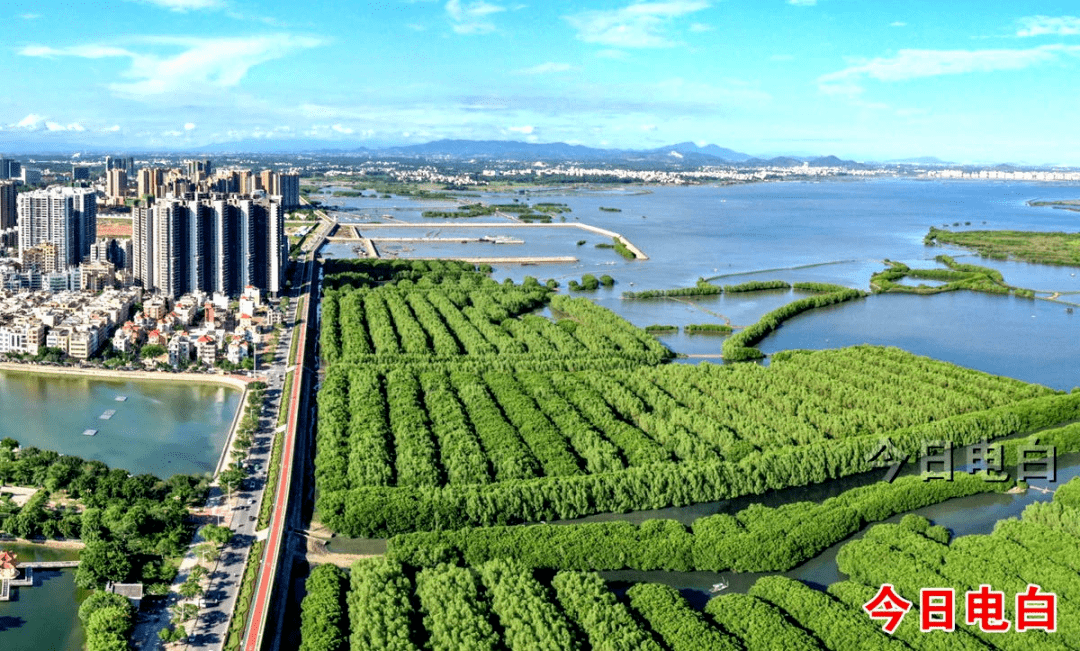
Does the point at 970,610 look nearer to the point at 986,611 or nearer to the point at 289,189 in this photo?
the point at 986,611

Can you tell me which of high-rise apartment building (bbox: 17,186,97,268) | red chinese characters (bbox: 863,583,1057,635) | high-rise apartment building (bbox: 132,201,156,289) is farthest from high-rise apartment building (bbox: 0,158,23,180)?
red chinese characters (bbox: 863,583,1057,635)

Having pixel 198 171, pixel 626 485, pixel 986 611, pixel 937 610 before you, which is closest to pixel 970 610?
pixel 986 611

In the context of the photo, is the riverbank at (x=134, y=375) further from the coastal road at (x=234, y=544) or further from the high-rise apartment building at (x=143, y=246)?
the high-rise apartment building at (x=143, y=246)

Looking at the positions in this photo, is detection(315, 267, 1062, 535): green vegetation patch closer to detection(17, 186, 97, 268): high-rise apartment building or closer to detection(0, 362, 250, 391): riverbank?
detection(0, 362, 250, 391): riverbank

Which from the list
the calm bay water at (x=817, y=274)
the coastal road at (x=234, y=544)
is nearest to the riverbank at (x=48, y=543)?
the coastal road at (x=234, y=544)

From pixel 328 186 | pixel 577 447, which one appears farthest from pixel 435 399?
pixel 328 186
